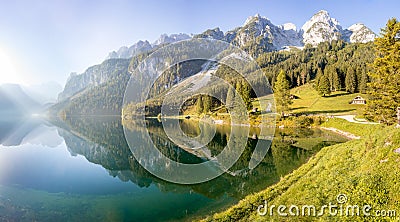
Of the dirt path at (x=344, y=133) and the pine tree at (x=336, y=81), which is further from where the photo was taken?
the pine tree at (x=336, y=81)

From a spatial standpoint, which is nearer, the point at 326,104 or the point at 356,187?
the point at 356,187

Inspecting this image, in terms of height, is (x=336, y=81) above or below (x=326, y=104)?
above

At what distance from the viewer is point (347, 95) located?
279 feet

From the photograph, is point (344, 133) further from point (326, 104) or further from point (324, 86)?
point (324, 86)

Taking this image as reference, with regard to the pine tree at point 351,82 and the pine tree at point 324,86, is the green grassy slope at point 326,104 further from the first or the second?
the pine tree at point 351,82

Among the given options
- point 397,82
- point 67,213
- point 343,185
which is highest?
point 397,82

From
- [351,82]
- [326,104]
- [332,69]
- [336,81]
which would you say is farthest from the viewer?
[332,69]

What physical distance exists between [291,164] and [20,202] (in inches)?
1037

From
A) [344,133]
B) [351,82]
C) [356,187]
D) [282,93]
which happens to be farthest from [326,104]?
[356,187]

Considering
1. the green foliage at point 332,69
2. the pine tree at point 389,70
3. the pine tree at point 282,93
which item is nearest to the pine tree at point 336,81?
the green foliage at point 332,69

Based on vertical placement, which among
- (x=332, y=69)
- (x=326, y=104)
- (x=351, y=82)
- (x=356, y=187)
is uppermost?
(x=332, y=69)

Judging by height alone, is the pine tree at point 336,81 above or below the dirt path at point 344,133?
above

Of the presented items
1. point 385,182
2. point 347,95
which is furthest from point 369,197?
point 347,95

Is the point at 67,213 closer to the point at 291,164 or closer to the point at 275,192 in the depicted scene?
the point at 275,192
